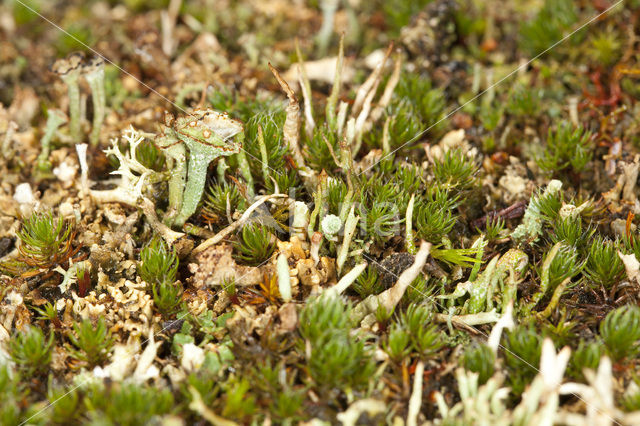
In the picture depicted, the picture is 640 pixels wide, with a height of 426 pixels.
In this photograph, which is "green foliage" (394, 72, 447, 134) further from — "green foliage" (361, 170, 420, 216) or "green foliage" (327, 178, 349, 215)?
"green foliage" (327, 178, 349, 215)

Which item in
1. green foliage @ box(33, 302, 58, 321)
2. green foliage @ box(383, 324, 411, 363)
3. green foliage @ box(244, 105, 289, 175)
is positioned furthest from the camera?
green foliage @ box(244, 105, 289, 175)

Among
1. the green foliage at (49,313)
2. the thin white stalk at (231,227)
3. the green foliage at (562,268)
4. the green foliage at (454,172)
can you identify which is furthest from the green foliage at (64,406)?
the green foliage at (562,268)

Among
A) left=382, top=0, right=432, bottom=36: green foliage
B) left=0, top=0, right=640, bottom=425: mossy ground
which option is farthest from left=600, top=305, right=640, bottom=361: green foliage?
left=382, top=0, right=432, bottom=36: green foliage

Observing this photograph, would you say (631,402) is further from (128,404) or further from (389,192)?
(128,404)

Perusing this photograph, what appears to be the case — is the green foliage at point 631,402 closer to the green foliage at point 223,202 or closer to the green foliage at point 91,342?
the green foliage at point 223,202

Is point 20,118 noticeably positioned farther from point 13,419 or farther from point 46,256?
point 13,419

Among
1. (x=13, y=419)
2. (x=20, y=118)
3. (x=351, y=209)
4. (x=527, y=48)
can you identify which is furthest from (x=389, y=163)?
(x=20, y=118)
